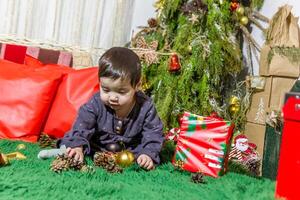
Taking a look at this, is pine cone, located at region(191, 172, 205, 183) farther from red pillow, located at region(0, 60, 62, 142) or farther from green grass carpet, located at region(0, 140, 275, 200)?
red pillow, located at region(0, 60, 62, 142)

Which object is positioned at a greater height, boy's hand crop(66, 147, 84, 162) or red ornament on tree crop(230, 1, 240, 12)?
red ornament on tree crop(230, 1, 240, 12)

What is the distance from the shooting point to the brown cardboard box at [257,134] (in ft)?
6.57

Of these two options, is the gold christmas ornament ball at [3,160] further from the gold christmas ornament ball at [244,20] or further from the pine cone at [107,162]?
the gold christmas ornament ball at [244,20]

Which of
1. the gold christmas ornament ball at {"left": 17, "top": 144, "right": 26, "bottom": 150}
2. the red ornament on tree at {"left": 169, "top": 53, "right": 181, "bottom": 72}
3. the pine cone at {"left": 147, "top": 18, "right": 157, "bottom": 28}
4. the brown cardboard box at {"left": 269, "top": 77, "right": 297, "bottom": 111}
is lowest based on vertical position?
the gold christmas ornament ball at {"left": 17, "top": 144, "right": 26, "bottom": 150}

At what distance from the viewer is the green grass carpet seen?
100 centimetres

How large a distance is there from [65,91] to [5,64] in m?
0.27

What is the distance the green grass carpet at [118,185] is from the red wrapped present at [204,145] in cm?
4

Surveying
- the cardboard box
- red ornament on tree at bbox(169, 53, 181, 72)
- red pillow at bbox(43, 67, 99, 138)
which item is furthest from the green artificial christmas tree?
red pillow at bbox(43, 67, 99, 138)

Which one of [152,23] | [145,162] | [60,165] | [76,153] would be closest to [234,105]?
[152,23]

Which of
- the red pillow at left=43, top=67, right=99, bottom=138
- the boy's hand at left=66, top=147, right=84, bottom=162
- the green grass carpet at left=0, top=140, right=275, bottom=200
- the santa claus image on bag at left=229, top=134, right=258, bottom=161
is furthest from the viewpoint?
the santa claus image on bag at left=229, top=134, right=258, bottom=161

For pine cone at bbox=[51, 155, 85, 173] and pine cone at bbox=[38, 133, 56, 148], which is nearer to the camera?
pine cone at bbox=[51, 155, 85, 173]

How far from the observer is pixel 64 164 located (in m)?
1.19

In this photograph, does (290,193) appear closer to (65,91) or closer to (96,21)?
(65,91)

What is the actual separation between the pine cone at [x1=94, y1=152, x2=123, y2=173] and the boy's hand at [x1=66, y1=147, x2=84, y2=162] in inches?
1.8
